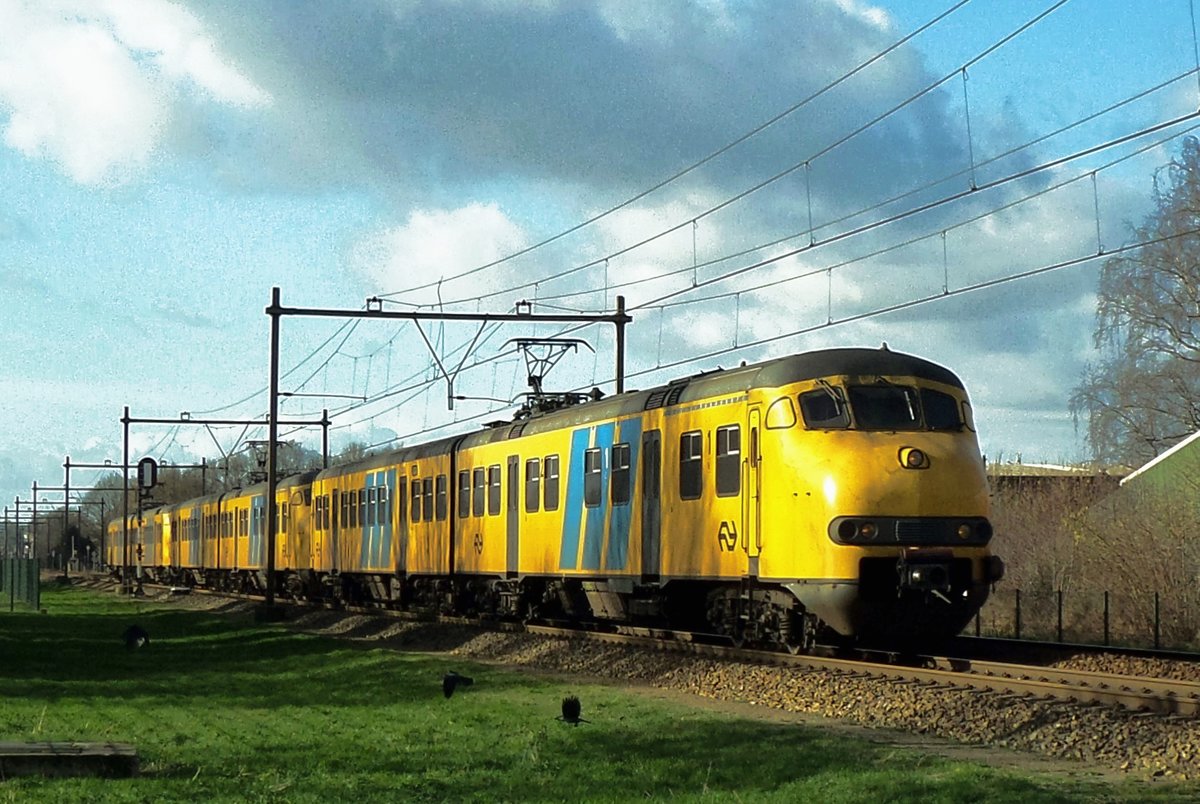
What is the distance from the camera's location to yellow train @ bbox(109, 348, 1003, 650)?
18.5 meters

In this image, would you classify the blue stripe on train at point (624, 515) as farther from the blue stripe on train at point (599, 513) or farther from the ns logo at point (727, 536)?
the ns logo at point (727, 536)

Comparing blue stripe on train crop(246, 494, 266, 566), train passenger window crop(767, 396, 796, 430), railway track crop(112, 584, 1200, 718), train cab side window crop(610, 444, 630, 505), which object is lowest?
railway track crop(112, 584, 1200, 718)

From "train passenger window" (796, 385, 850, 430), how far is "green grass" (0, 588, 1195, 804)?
3.69 m

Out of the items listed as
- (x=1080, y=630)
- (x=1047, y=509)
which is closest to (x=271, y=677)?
(x=1080, y=630)

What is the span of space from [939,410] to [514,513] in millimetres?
10926

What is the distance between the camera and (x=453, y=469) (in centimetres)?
3316

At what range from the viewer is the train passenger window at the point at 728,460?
20297mm

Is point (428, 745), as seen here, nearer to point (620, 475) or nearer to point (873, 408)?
point (873, 408)

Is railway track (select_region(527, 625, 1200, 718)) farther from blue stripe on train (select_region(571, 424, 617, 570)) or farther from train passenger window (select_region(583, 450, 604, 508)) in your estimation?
train passenger window (select_region(583, 450, 604, 508))

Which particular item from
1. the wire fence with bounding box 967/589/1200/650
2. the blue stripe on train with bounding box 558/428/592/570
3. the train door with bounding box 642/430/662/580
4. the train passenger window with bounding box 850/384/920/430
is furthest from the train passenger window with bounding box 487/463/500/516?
the train passenger window with bounding box 850/384/920/430

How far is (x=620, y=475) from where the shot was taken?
79.4ft

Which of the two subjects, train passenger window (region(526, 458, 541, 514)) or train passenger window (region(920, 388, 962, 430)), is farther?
train passenger window (region(526, 458, 541, 514))

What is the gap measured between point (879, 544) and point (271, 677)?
26.1ft

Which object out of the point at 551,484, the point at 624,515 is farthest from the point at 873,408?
the point at 551,484
